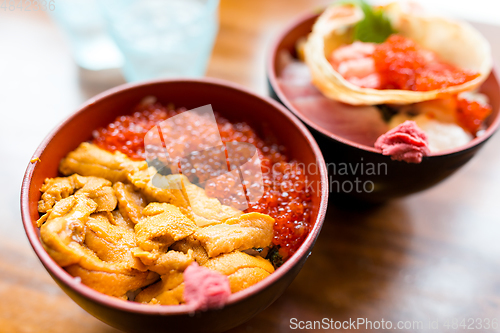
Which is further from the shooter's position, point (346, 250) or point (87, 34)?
point (87, 34)

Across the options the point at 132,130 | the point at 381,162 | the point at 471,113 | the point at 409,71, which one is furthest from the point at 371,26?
the point at 132,130

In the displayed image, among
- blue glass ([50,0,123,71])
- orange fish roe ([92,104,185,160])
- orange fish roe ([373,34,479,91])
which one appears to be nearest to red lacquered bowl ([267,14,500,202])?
orange fish roe ([373,34,479,91])

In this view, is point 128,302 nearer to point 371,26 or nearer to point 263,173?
point 263,173

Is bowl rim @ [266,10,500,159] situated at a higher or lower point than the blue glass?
lower

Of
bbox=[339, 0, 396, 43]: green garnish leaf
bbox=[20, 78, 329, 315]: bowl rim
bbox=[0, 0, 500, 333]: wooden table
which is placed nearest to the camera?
bbox=[20, 78, 329, 315]: bowl rim

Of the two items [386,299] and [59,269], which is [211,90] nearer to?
[59,269]

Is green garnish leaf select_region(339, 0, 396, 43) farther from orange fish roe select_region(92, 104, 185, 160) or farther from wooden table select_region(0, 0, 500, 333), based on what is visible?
orange fish roe select_region(92, 104, 185, 160)

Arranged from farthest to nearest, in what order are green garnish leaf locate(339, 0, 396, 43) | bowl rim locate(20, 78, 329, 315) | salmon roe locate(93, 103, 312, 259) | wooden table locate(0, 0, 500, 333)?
green garnish leaf locate(339, 0, 396, 43) < wooden table locate(0, 0, 500, 333) < salmon roe locate(93, 103, 312, 259) < bowl rim locate(20, 78, 329, 315)
